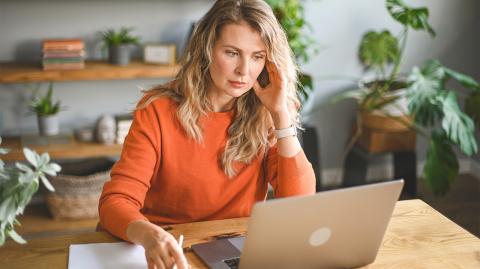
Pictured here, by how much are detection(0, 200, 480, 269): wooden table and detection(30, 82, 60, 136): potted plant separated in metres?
1.85

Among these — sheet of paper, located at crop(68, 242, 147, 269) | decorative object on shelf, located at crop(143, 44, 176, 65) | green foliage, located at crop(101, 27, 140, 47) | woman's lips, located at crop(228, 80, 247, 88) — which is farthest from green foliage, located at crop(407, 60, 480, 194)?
sheet of paper, located at crop(68, 242, 147, 269)

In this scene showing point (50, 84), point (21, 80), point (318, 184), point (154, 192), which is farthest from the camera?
point (318, 184)

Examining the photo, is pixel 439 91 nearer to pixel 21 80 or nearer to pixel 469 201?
pixel 469 201

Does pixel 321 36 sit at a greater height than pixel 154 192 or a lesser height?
greater

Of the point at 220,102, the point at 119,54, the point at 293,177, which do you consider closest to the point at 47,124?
the point at 119,54

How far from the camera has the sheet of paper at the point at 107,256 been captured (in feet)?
4.63

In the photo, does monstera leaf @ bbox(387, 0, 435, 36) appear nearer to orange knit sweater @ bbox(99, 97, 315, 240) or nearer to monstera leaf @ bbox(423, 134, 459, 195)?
monstera leaf @ bbox(423, 134, 459, 195)

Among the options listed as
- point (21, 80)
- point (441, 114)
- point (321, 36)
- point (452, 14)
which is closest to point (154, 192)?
point (21, 80)

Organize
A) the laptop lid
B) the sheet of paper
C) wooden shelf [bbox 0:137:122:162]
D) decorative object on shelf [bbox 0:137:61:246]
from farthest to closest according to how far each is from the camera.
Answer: wooden shelf [bbox 0:137:122:162] < the sheet of paper < the laptop lid < decorative object on shelf [bbox 0:137:61:246]

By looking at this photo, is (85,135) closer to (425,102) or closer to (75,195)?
(75,195)

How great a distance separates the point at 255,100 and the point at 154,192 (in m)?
0.39

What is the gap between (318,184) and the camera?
3.68 metres

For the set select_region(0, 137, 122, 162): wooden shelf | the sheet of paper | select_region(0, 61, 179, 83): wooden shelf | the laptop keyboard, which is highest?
select_region(0, 61, 179, 83): wooden shelf

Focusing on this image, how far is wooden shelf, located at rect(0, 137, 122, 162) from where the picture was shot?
3.22 meters
